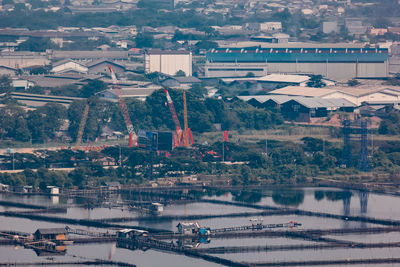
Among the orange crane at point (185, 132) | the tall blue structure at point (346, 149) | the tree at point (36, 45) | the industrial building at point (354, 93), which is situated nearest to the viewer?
the tall blue structure at point (346, 149)

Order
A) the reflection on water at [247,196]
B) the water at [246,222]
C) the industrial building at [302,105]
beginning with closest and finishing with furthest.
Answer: the water at [246,222]
the reflection on water at [247,196]
the industrial building at [302,105]

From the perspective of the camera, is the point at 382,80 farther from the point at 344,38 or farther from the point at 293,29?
the point at 293,29

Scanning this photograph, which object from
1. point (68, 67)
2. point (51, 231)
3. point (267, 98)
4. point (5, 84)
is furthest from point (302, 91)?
point (51, 231)

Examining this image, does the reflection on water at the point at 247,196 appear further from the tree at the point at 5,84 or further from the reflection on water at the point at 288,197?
the tree at the point at 5,84

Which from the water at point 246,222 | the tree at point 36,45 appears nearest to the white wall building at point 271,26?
the tree at point 36,45

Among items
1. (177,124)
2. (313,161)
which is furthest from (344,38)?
(313,161)

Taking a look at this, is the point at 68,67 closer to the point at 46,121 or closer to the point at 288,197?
the point at 46,121

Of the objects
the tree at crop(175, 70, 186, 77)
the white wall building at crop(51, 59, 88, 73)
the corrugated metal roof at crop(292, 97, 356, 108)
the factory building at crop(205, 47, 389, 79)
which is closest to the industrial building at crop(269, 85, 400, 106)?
the corrugated metal roof at crop(292, 97, 356, 108)
